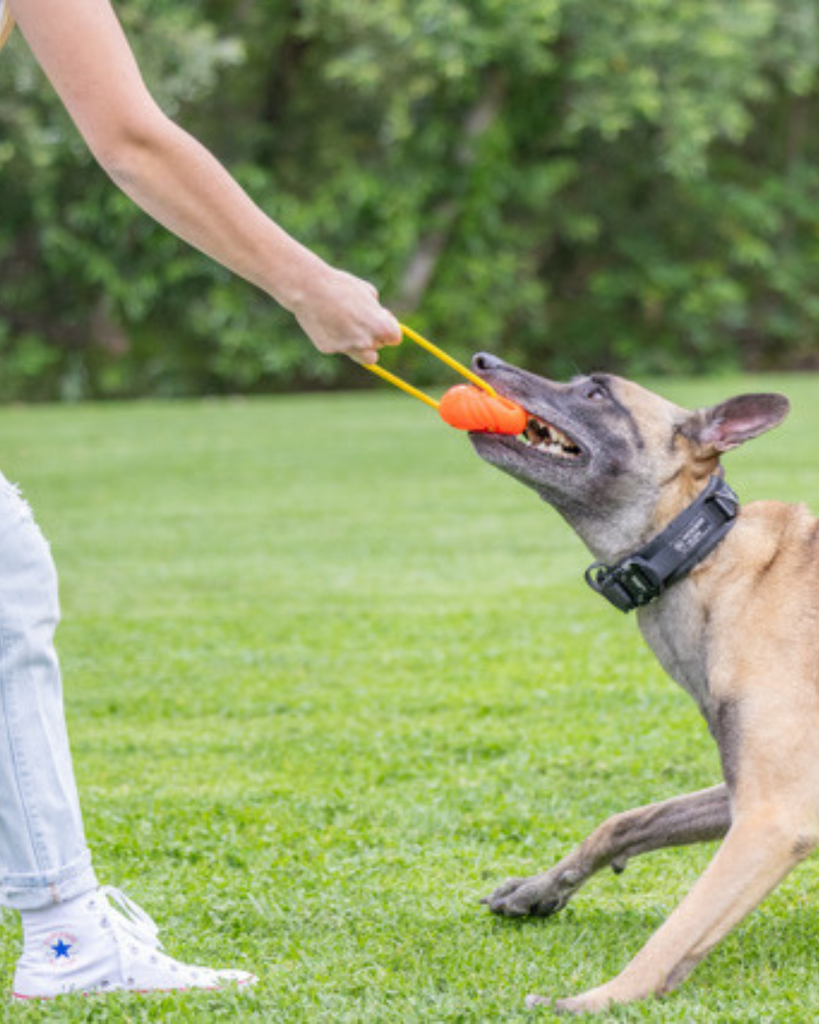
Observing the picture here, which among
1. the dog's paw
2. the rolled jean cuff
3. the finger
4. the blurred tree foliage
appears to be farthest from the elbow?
the blurred tree foliage

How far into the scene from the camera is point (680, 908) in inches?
139

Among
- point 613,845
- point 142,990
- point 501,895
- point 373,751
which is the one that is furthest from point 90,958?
point 373,751

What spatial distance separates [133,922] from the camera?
371cm

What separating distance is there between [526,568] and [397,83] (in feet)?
47.1

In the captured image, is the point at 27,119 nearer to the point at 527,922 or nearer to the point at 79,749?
the point at 79,749

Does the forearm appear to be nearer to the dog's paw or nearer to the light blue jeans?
the light blue jeans

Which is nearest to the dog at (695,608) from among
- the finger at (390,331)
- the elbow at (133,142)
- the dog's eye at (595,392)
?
the dog's eye at (595,392)

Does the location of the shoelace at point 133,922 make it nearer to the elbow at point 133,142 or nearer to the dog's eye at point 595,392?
the elbow at point 133,142

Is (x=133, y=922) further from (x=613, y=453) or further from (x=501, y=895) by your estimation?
(x=613, y=453)

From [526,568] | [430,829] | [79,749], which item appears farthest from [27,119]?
[430,829]

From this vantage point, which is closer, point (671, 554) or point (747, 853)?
point (747, 853)

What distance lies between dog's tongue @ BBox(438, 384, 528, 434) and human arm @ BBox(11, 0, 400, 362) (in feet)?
1.47

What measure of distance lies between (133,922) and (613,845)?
3.58 ft

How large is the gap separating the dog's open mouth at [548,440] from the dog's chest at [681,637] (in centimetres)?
38
